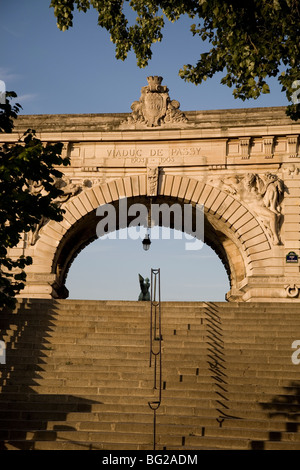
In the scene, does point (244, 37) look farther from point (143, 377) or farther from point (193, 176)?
point (193, 176)

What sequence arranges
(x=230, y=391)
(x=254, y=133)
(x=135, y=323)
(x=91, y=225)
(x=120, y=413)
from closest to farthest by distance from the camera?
(x=120, y=413) → (x=230, y=391) → (x=135, y=323) → (x=254, y=133) → (x=91, y=225)

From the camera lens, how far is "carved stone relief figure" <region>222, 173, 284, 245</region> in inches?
912

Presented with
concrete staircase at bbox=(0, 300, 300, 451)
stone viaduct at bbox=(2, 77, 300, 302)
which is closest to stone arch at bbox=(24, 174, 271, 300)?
stone viaduct at bbox=(2, 77, 300, 302)

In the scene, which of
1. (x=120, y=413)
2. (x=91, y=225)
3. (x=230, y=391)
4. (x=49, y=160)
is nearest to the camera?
(x=49, y=160)

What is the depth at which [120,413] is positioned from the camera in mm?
13688

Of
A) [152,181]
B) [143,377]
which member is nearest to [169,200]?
[152,181]

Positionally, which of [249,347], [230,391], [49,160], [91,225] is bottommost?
[230,391]

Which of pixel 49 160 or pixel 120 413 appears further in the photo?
pixel 120 413

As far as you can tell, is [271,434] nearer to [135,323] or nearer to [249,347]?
[249,347]

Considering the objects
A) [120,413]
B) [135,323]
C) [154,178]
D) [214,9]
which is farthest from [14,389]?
[154,178]

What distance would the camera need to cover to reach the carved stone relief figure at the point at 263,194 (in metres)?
23.2

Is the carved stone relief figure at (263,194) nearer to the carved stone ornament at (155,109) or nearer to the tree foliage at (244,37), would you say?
the carved stone ornament at (155,109)

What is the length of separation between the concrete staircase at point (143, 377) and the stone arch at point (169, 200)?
157 inches

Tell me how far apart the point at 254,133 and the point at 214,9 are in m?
10.9
